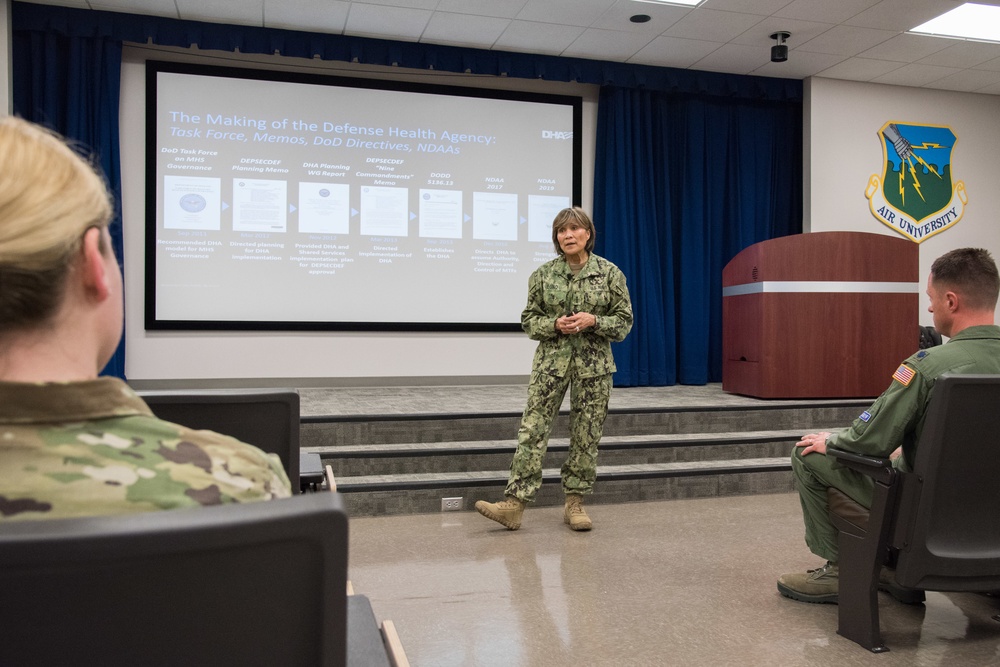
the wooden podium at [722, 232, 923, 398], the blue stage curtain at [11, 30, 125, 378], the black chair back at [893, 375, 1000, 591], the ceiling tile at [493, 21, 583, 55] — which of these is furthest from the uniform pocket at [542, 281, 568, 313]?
the blue stage curtain at [11, 30, 125, 378]

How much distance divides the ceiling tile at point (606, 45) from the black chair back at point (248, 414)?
495 centimetres

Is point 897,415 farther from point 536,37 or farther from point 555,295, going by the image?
point 536,37

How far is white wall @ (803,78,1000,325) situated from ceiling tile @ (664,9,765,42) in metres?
1.40

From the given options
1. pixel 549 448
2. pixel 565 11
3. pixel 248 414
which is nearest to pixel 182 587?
pixel 248 414

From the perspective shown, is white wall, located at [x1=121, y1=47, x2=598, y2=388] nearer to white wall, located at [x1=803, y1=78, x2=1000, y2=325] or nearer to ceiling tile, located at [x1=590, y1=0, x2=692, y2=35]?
ceiling tile, located at [x1=590, y1=0, x2=692, y2=35]

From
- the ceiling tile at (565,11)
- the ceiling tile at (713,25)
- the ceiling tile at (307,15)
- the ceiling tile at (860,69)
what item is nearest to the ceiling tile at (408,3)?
the ceiling tile at (307,15)

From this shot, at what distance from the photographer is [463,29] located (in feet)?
18.6

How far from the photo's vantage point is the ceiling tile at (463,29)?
5457 millimetres

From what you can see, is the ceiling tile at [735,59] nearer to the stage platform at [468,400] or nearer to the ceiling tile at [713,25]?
the ceiling tile at [713,25]

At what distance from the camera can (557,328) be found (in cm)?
350

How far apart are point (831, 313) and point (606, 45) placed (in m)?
2.68

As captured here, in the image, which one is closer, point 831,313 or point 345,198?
point 831,313

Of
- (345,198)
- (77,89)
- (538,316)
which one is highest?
(77,89)

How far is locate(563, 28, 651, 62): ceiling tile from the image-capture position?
575 centimetres
